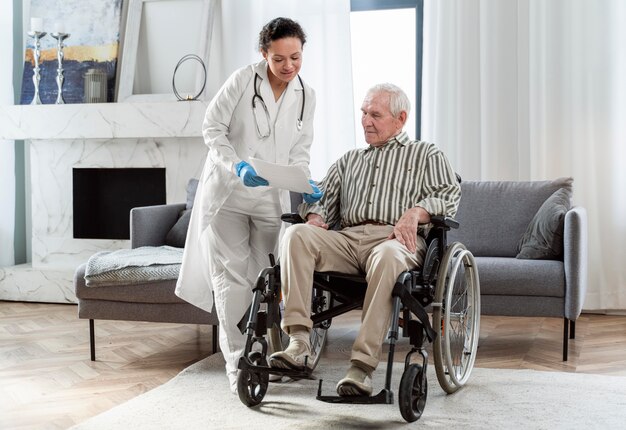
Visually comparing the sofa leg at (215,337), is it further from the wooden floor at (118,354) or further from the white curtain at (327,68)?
the white curtain at (327,68)

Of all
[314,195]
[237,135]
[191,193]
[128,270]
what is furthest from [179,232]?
[314,195]

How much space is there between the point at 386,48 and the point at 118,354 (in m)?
2.43

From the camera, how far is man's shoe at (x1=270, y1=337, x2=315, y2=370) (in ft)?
8.13

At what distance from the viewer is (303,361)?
2529 millimetres

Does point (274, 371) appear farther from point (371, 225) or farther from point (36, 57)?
point (36, 57)

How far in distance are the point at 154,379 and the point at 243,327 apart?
53cm

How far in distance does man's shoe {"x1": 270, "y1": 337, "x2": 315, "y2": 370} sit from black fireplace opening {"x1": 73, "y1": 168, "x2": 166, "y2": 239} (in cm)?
286

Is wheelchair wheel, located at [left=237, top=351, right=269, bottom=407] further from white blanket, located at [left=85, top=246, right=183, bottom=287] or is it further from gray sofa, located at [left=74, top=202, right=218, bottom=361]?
white blanket, located at [left=85, top=246, right=183, bottom=287]

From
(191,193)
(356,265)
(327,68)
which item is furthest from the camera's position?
(327,68)

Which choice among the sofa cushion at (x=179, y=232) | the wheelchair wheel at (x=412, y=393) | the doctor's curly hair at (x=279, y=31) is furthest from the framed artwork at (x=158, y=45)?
the wheelchair wheel at (x=412, y=393)

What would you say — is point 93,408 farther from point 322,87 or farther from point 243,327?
point 322,87

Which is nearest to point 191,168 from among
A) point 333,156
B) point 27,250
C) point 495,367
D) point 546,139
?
point 333,156

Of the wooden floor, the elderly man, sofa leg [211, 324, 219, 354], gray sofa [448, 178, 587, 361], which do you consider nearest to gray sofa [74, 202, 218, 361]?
sofa leg [211, 324, 219, 354]

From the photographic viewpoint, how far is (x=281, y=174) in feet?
8.65
